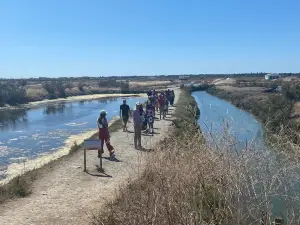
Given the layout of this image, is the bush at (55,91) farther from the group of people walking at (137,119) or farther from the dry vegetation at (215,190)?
the dry vegetation at (215,190)

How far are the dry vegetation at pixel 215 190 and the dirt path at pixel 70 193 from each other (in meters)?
1.43

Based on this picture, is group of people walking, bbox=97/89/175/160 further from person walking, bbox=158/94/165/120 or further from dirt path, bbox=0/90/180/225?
dirt path, bbox=0/90/180/225

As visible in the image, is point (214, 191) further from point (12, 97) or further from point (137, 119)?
point (12, 97)

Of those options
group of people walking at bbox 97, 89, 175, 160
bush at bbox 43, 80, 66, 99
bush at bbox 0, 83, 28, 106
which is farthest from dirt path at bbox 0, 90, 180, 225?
bush at bbox 43, 80, 66, 99

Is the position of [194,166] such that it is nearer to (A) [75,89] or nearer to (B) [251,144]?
(B) [251,144]

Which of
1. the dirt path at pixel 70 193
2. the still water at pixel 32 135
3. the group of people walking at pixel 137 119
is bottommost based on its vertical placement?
the still water at pixel 32 135

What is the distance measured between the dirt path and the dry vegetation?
1.43 metres

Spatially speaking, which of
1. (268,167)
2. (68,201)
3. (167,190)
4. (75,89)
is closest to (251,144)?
(268,167)

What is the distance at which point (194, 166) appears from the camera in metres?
7.96

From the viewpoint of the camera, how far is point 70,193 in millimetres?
11242

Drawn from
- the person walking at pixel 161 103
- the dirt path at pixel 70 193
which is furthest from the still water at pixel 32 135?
the person walking at pixel 161 103

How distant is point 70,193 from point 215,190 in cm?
481

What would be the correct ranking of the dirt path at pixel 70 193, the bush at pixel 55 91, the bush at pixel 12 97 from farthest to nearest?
the bush at pixel 55 91 → the bush at pixel 12 97 → the dirt path at pixel 70 193

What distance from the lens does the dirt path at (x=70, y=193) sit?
941 centimetres
